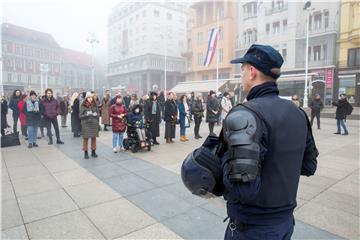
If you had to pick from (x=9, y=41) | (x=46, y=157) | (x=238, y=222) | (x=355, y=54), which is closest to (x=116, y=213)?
(x=238, y=222)

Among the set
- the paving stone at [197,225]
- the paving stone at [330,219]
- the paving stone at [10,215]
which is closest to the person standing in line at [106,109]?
the paving stone at [10,215]

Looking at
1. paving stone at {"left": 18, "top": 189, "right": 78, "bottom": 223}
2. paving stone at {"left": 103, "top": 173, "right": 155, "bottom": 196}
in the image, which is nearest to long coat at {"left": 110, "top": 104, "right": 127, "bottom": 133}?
paving stone at {"left": 103, "top": 173, "right": 155, "bottom": 196}

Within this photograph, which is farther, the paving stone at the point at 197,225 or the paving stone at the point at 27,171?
the paving stone at the point at 27,171

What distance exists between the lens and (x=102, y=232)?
3.48 metres

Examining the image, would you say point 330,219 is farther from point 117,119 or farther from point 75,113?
point 75,113

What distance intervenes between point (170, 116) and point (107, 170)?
3.98 metres

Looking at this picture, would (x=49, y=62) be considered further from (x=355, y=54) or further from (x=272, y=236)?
(x=272, y=236)

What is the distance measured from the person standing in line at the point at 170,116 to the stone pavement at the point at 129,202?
2589 mm

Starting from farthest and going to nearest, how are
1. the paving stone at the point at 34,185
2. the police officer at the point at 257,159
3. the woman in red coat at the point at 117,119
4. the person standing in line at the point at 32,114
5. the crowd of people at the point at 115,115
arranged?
the person standing in line at the point at 32,114 < the woman in red coat at the point at 117,119 < the crowd of people at the point at 115,115 < the paving stone at the point at 34,185 < the police officer at the point at 257,159

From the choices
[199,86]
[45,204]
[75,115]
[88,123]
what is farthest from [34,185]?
[199,86]

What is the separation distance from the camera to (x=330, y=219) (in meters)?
3.87

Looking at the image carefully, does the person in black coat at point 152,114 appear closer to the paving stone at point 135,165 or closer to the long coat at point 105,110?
the paving stone at point 135,165

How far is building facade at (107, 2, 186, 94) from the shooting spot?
2391 inches

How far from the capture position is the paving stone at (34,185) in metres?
4.96
